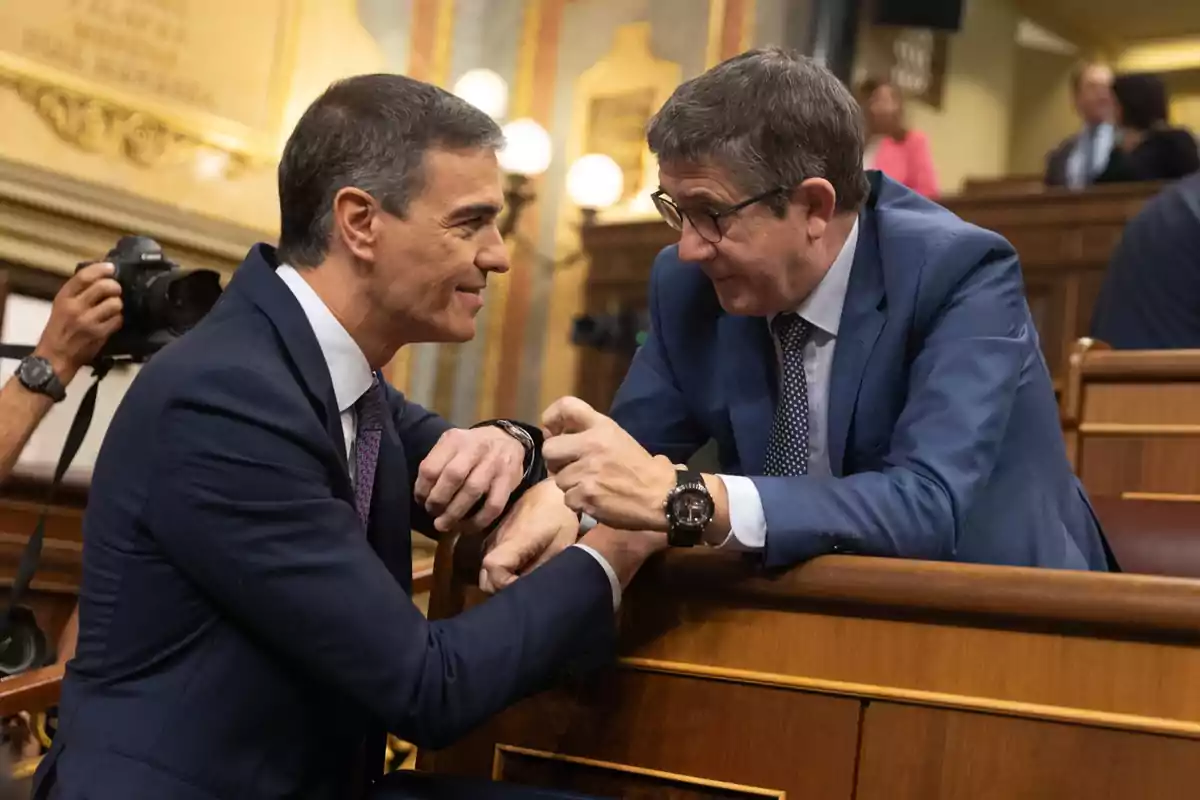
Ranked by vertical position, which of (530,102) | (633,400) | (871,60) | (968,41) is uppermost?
(968,41)

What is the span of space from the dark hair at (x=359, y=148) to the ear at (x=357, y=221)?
0.04 ft

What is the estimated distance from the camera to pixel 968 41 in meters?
7.86

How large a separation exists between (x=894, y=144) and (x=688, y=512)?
4808 millimetres

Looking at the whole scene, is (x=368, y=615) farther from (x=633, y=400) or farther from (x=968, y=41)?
(x=968, y=41)

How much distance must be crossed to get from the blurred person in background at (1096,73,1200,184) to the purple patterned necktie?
3.79 m

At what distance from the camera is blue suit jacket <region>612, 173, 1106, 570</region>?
1.30m

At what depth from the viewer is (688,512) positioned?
1262 millimetres

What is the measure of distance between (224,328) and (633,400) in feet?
1.92

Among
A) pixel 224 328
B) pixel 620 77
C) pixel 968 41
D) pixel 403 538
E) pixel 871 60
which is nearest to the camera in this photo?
pixel 224 328

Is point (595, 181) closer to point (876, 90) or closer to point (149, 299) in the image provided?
point (876, 90)

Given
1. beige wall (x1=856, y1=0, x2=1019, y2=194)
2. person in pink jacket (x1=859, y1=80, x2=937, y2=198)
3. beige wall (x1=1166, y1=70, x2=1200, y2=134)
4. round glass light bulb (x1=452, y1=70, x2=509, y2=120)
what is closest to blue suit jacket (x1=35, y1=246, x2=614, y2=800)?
round glass light bulb (x1=452, y1=70, x2=509, y2=120)

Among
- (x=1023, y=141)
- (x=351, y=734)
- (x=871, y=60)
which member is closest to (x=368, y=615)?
(x=351, y=734)

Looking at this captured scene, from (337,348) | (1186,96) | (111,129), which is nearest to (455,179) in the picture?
(337,348)

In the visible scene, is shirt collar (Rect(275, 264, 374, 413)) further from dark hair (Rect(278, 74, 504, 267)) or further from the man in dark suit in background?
the man in dark suit in background
